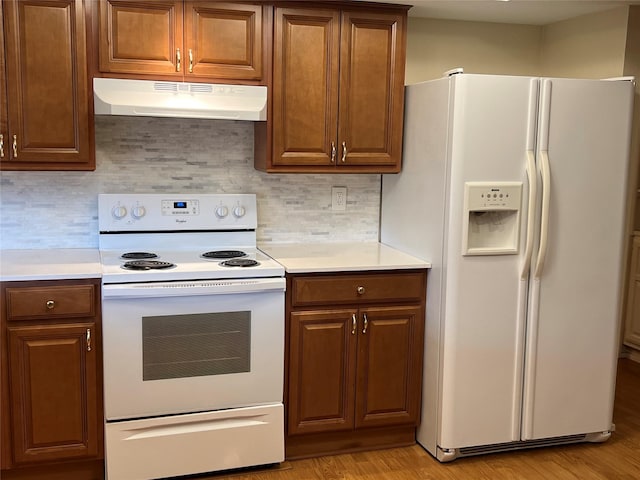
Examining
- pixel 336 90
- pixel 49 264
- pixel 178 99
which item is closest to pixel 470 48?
pixel 336 90

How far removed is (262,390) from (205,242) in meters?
0.80

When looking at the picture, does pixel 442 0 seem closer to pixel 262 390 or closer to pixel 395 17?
pixel 395 17

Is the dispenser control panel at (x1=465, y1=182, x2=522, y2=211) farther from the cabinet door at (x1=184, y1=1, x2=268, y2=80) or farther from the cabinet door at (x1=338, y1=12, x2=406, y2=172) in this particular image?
the cabinet door at (x1=184, y1=1, x2=268, y2=80)

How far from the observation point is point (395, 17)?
3197mm

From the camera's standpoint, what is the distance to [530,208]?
2.94 metres

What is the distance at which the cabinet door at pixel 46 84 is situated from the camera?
272 cm

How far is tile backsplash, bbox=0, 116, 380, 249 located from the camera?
10.3ft

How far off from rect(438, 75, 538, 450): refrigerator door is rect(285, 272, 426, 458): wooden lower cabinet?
188mm

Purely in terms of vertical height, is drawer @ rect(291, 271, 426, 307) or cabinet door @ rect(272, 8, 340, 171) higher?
cabinet door @ rect(272, 8, 340, 171)

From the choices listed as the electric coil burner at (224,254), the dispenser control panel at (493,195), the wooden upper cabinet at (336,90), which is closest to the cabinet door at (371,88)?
the wooden upper cabinet at (336,90)

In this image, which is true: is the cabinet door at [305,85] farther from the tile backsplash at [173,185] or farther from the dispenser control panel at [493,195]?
the dispenser control panel at [493,195]

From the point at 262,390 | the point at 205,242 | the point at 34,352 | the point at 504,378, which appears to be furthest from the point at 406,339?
the point at 34,352

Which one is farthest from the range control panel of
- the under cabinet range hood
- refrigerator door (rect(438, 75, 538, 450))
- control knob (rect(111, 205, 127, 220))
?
refrigerator door (rect(438, 75, 538, 450))

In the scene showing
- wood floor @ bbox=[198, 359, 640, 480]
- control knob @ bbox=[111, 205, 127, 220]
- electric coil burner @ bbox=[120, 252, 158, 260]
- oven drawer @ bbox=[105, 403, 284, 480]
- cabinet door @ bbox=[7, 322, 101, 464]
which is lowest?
wood floor @ bbox=[198, 359, 640, 480]
